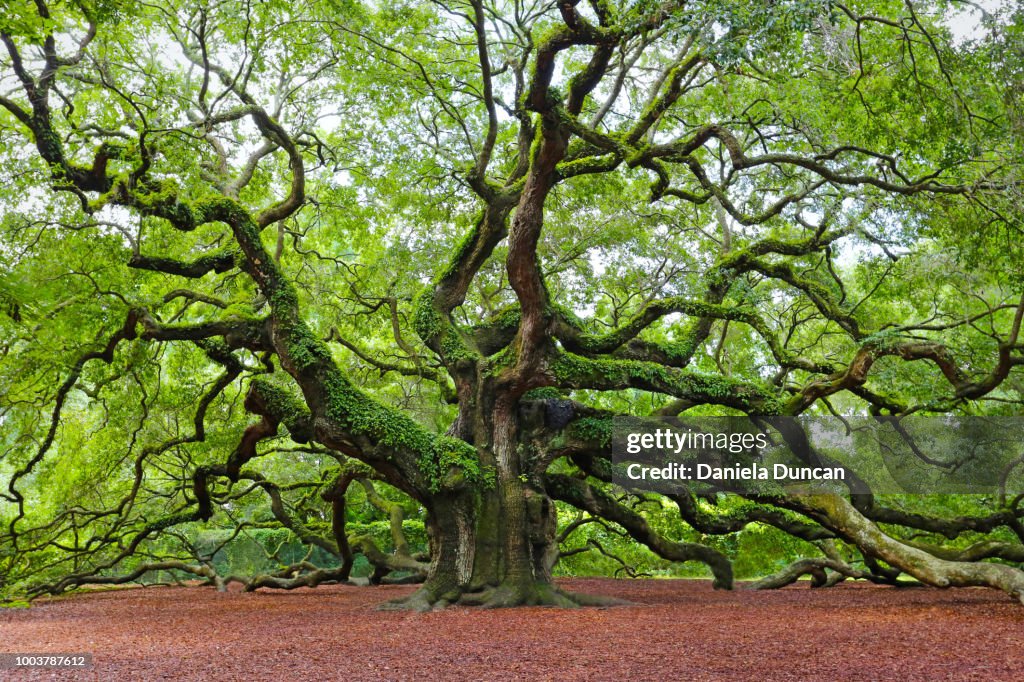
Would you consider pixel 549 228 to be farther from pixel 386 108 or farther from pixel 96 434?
pixel 96 434

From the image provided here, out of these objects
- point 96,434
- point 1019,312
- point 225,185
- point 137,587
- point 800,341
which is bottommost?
point 137,587

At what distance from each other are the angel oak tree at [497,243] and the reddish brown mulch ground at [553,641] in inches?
46.9

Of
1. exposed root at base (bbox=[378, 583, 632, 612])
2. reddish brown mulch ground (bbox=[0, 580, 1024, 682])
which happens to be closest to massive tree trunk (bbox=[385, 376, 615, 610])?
exposed root at base (bbox=[378, 583, 632, 612])

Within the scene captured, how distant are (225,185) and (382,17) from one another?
330 cm

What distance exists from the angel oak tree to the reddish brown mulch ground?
1.19 meters

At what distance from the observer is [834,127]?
9219mm

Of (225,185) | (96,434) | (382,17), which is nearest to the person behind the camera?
(382,17)

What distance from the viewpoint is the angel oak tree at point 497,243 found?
786cm

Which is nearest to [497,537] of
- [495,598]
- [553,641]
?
[495,598]

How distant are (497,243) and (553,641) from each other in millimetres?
6675

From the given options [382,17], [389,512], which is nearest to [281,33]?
[382,17]

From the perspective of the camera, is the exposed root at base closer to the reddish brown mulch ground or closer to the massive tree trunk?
the massive tree trunk

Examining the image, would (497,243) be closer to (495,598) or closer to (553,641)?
(495,598)

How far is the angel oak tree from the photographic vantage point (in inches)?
310
